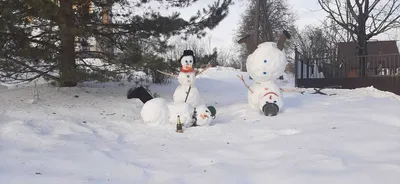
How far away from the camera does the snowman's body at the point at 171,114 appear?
6.33 m

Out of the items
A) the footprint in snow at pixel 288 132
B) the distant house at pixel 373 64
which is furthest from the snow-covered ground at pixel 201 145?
the distant house at pixel 373 64

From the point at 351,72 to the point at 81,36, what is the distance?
11.0 metres

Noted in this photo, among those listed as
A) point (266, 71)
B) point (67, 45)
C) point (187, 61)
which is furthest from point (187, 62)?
point (67, 45)

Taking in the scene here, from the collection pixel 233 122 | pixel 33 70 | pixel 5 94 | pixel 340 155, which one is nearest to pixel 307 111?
pixel 233 122

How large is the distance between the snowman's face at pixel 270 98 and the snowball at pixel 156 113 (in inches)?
71.0

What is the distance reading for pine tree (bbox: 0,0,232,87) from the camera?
7270 mm

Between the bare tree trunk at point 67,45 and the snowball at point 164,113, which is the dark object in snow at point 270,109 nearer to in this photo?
the snowball at point 164,113

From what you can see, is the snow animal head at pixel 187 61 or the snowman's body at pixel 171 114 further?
the snow animal head at pixel 187 61

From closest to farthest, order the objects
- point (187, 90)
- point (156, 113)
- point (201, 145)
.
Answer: point (201, 145) → point (156, 113) → point (187, 90)

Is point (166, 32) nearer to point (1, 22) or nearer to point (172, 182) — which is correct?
point (1, 22)

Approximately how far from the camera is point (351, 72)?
50.5 ft

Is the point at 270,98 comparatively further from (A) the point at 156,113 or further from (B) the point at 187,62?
(A) the point at 156,113

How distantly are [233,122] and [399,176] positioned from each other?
335cm

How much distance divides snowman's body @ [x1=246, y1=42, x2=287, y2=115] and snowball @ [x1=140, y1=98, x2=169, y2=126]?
5.97 feet
